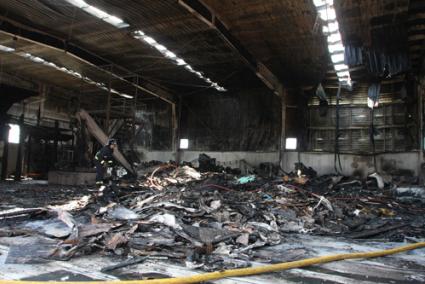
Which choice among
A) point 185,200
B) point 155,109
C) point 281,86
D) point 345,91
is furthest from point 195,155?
point 185,200

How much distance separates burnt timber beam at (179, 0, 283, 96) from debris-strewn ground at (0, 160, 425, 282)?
5.75 metres

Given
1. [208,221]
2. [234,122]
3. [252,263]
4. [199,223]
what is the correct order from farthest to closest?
[234,122], [208,221], [199,223], [252,263]

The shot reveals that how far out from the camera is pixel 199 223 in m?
7.20

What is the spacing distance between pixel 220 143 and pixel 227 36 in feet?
31.0

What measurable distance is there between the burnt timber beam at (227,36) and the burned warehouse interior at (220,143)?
0.32ft

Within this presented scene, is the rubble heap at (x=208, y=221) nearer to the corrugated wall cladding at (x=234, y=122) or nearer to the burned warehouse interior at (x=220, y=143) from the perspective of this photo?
the burned warehouse interior at (x=220, y=143)

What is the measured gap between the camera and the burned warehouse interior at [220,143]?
17.3 feet

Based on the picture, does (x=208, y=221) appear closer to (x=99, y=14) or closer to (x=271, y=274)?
(x=271, y=274)

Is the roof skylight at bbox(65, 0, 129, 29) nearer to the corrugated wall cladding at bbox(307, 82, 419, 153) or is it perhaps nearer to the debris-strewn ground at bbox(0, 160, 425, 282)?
the debris-strewn ground at bbox(0, 160, 425, 282)

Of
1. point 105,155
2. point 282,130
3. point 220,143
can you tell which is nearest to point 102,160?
point 105,155

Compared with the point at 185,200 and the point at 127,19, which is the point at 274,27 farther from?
the point at 185,200

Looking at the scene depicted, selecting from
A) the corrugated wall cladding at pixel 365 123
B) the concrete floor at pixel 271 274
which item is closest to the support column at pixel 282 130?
the corrugated wall cladding at pixel 365 123

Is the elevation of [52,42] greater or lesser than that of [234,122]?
greater

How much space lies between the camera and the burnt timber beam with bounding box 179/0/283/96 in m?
A: 11.3
